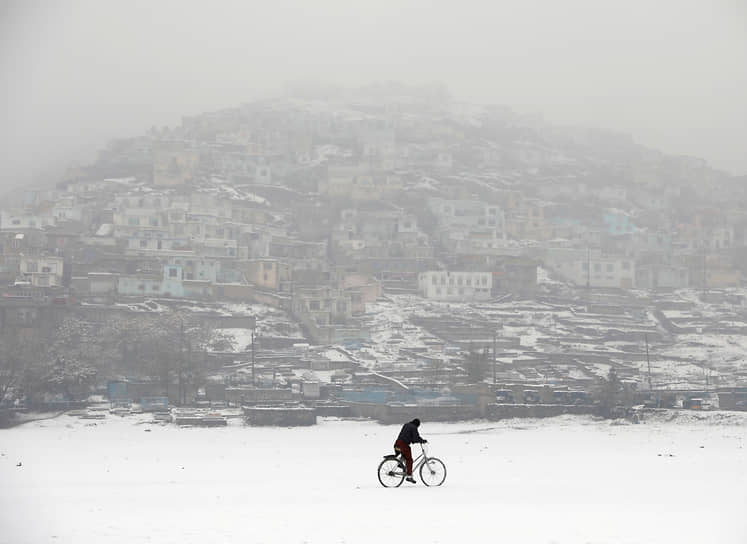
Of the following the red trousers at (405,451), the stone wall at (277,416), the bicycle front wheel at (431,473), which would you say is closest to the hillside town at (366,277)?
the stone wall at (277,416)

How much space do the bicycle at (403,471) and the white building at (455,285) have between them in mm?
52658

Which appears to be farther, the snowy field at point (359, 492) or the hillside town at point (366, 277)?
the hillside town at point (366, 277)

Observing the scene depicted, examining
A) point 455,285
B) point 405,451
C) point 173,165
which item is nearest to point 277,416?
point 405,451

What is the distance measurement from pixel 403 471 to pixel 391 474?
0.69 ft

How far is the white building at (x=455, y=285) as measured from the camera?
68.3 meters

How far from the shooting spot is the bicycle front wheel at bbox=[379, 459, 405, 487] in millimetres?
14812

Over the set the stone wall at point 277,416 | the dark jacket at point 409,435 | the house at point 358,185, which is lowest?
the stone wall at point 277,416

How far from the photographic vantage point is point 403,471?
1491 cm

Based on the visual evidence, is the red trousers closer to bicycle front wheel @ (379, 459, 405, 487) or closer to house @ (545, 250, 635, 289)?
bicycle front wheel @ (379, 459, 405, 487)

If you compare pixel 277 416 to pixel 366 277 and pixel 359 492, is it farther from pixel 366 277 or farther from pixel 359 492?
pixel 366 277

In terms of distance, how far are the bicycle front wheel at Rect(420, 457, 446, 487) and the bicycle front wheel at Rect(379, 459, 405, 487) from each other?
34 cm

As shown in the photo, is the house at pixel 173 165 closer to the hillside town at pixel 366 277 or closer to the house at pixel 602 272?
the hillside town at pixel 366 277

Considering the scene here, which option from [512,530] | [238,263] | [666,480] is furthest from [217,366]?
[512,530]

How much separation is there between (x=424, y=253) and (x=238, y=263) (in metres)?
14.3
